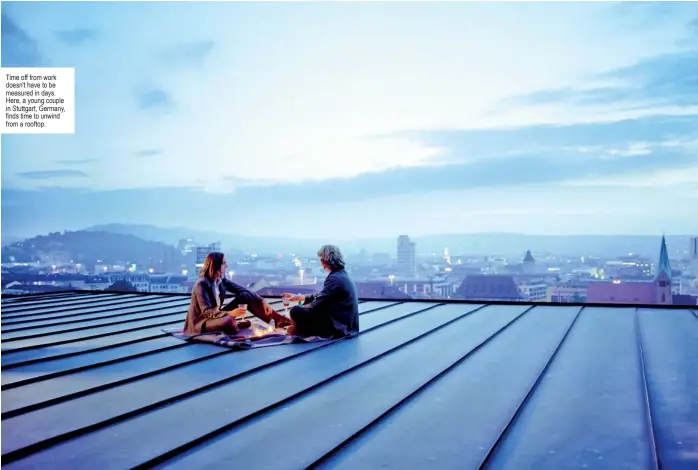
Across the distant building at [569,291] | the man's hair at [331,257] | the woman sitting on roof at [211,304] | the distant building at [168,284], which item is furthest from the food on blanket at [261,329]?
the distant building at [569,291]

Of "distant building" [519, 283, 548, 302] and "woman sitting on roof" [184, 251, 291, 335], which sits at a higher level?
"woman sitting on roof" [184, 251, 291, 335]

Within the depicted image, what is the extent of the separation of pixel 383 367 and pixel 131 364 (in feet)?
5.08

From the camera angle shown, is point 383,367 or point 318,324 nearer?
point 383,367

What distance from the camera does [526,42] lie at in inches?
972

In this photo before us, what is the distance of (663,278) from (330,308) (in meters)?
13.3

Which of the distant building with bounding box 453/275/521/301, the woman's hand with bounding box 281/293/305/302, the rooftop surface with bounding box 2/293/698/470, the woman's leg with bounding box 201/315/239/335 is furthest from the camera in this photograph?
the distant building with bounding box 453/275/521/301

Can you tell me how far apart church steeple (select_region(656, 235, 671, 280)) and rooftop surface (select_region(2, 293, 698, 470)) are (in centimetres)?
1166

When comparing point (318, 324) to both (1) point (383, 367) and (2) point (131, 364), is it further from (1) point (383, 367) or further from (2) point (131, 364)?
(2) point (131, 364)

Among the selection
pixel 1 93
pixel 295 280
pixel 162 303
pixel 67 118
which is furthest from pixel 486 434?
pixel 295 280

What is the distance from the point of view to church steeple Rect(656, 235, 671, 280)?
16.0 metres

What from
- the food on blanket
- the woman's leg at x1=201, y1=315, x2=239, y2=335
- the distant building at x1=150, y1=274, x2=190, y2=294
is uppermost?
the distant building at x1=150, y1=274, x2=190, y2=294

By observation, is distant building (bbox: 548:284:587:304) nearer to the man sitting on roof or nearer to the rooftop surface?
the rooftop surface

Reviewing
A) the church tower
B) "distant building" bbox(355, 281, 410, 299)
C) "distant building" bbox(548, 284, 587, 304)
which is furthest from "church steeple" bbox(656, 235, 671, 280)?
"distant building" bbox(355, 281, 410, 299)

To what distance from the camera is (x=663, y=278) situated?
15688mm
